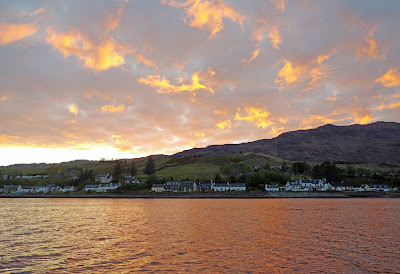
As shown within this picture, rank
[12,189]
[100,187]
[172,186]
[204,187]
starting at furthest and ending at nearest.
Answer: [12,189], [100,187], [172,186], [204,187]

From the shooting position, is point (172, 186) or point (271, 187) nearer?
point (271, 187)

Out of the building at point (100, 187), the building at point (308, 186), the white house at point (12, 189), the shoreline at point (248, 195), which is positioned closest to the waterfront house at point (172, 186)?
the shoreline at point (248, 195)

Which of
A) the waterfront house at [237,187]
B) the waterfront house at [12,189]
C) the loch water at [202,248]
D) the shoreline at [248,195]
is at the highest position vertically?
the waterfront house at [12,189]

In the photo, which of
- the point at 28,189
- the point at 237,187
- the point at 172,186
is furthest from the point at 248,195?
the point at 28,189

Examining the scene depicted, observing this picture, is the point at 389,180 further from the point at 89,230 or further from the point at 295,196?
the point at 89,230

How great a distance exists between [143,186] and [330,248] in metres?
148

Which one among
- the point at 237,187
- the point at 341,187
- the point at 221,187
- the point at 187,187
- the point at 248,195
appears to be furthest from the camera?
the point at 341,187

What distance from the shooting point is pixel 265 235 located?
3875cm

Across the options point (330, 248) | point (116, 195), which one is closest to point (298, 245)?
point (330, 248)

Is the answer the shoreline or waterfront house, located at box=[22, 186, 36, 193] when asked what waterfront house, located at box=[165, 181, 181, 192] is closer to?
the shoreline

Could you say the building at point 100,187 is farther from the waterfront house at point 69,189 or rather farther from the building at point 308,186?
the building at point 308,186

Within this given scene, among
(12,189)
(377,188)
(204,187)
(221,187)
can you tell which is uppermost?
(12,189)

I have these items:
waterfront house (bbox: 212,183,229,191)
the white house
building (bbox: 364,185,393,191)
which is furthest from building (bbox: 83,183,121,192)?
building (bbox: 364,185,393,191)

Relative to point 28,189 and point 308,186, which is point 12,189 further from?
point 308,186
